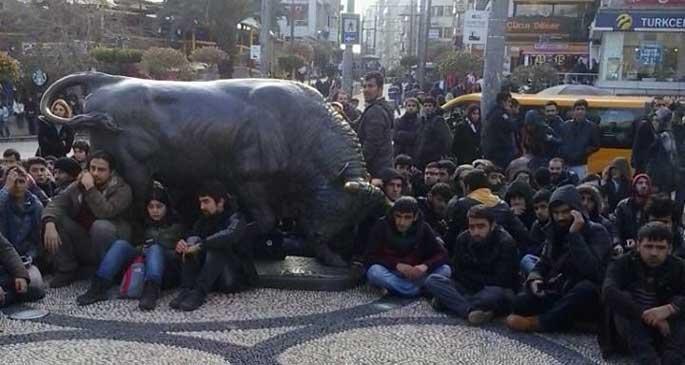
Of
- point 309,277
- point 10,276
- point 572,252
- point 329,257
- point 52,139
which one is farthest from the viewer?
point 52,139

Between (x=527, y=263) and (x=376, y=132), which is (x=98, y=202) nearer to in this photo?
(x=376, y=132)

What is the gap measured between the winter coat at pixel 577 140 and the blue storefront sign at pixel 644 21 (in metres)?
21.5

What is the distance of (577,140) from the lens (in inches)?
429

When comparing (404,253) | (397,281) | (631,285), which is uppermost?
(631,285)

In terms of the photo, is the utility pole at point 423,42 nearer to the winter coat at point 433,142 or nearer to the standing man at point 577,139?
the standing man at point 577,139

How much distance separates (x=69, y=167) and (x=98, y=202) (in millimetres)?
847

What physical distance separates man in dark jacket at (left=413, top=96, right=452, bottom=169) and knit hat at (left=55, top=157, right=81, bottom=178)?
4.41 metres

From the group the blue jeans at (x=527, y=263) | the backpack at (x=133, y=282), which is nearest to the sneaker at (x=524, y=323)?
the blue jeans at (x=527, y=263)

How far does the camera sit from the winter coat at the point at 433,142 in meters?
10.6

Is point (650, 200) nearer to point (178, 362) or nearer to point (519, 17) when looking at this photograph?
point (178, 362)

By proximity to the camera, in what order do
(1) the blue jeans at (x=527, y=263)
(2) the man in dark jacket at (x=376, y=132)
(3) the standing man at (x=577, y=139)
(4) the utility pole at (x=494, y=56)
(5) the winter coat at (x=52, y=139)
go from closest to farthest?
(1) the blue jeans at (x=527, y=263) → (2) the man in dark jacket at (x=376, y=132) → (5) the winter coat at (x=52, y=139) → (3) the standing man at (x=577, y=139) → (4) the utility pole at (x=494, y=56)

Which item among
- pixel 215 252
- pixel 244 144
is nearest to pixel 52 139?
pixel 244 144

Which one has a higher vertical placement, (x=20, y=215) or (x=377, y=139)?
(x=377, y=139)

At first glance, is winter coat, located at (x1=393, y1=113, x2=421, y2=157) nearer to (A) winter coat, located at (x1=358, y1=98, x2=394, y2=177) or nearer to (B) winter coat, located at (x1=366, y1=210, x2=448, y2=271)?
(A) winter coat, located at (x1=358, y1=98, x2=394, y2=177)
